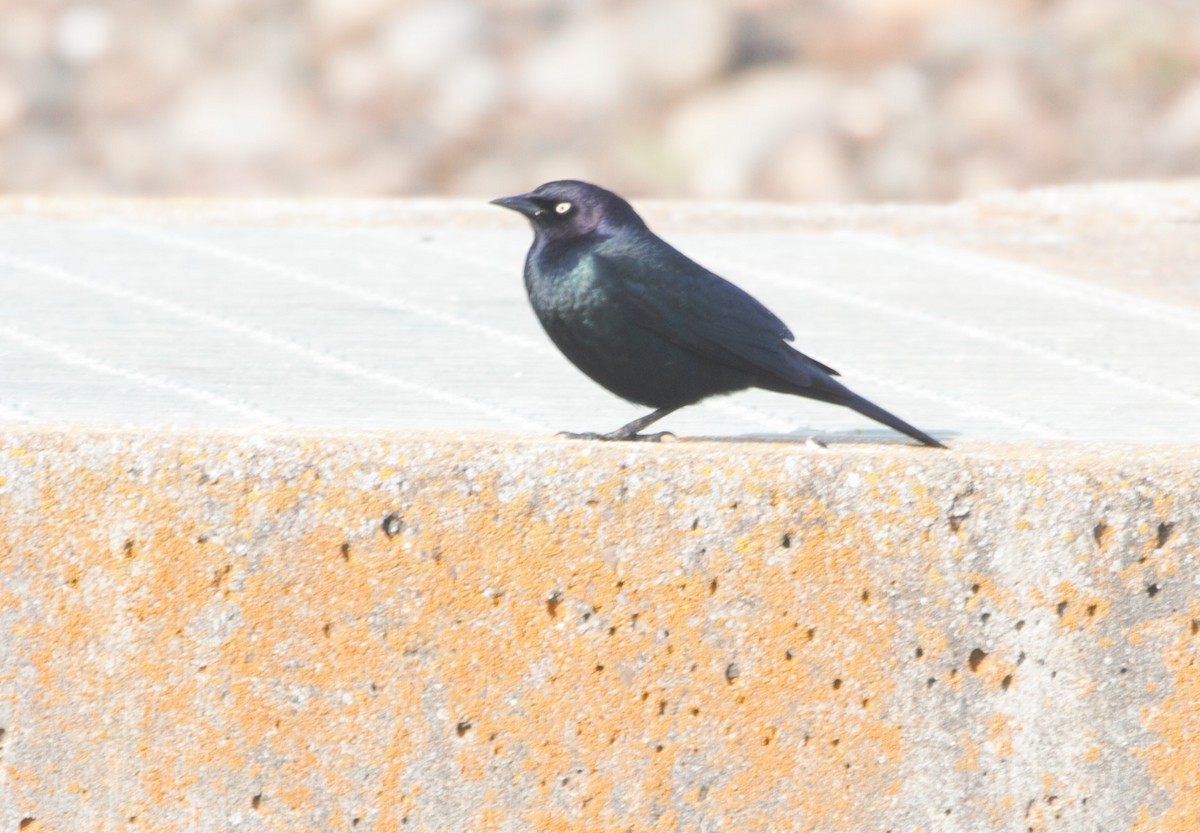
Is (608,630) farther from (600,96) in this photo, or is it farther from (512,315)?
(600,96)

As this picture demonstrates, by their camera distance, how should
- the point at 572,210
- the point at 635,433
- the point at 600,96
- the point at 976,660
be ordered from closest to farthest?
the point at 976,660, the point at 635,433, the point at 572,210, the point at 600,96

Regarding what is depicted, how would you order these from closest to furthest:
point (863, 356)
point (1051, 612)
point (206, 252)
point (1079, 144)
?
point (1051, 612) < point (863, 356) < point (206, 252) < point (1079, 144)

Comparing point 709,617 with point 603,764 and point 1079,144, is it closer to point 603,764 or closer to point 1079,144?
point 603,764

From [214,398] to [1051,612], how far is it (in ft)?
→ 5.48

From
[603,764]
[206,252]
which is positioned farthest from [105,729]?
[206,252]

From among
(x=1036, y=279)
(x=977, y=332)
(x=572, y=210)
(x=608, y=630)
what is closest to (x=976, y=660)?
(x=608, y=630)

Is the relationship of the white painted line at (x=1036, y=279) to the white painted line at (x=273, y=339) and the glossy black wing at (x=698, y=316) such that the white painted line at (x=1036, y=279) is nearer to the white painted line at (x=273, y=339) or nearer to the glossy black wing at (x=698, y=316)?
the glossy black wing at (x=698, y=316)

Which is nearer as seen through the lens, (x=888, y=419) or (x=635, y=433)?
(x=888, y=419)

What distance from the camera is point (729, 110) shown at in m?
13.6

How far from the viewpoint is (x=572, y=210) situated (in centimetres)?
365

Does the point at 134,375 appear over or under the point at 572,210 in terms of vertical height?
→ under

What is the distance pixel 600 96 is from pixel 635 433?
11.4 m

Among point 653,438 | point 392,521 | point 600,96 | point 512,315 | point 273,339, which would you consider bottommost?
point 392,521

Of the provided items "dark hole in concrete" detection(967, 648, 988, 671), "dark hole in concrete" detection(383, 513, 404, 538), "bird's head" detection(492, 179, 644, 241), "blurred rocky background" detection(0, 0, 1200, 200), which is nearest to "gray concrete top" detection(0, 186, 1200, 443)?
"bird's head" detection(492, 179, 644, 241)
